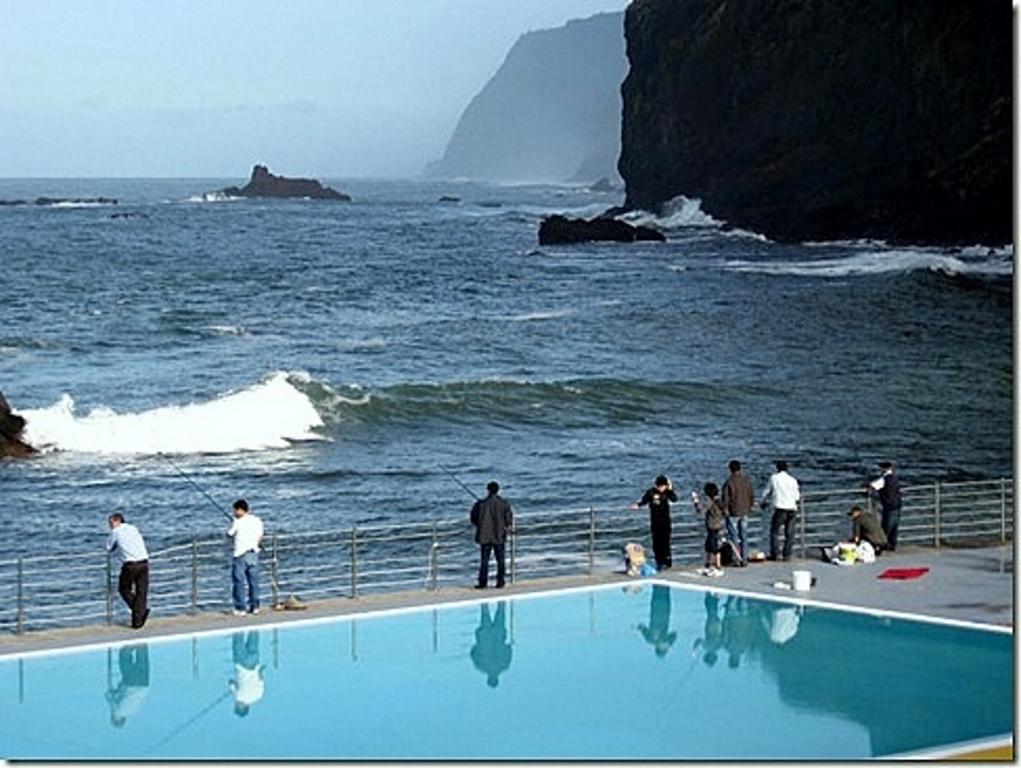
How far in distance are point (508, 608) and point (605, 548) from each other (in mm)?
5542

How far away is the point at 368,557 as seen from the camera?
18719 mm

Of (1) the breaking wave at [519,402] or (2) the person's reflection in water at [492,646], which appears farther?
(1) the breaking wave at [519,402]

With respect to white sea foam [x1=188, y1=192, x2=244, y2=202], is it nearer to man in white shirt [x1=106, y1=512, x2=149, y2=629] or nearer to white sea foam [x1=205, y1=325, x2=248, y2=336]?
white sea foam [x1=205, y1=325, x2=248, y2=336]

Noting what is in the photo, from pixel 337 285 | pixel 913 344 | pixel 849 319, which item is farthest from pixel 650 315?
pixel 337 285

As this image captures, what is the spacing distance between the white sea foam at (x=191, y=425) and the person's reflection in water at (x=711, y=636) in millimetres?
15650

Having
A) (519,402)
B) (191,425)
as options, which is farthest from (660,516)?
(519,402)

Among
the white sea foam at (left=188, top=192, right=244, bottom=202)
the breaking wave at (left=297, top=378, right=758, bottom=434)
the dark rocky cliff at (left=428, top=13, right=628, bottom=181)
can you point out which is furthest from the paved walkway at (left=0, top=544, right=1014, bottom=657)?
the white sea foam at (left=188, top=192, right=244, bottom=202)

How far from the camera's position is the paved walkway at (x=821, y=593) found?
504 inches

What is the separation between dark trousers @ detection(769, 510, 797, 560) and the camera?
49.4 feet

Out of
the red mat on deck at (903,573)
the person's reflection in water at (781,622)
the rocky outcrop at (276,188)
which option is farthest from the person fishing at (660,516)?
the rocky outcrop at (276,188)

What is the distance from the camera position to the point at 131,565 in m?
12.7

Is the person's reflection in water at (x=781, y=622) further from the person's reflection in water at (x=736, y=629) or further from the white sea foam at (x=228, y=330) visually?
the white sea foam at (x=228, y=330)

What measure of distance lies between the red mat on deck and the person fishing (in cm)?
160

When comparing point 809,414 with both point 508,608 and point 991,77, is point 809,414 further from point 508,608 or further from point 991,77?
point 991,77
